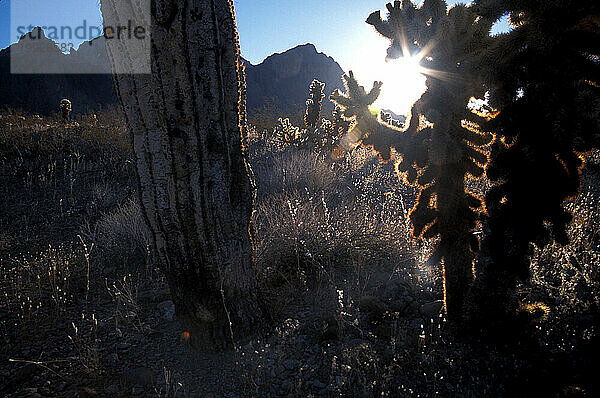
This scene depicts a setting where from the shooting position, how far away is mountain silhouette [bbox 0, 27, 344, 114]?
129ft

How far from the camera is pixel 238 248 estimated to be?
2.24 m

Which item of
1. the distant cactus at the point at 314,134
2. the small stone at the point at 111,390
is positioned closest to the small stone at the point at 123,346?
the small stone at the point at 111,390

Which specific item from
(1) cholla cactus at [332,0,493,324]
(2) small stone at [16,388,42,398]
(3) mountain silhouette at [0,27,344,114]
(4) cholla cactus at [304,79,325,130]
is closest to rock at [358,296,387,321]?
(1) cholla cactus at [332,0,493,324]

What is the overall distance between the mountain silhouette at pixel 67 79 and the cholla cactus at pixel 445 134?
31.9 m

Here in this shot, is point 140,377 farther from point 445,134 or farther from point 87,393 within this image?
point 445,134

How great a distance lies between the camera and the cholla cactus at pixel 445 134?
2.07m

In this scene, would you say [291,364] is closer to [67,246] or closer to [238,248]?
[238,248]

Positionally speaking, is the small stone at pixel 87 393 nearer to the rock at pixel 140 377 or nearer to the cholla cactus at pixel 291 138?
the rock at pixel 140 377

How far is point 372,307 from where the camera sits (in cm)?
271

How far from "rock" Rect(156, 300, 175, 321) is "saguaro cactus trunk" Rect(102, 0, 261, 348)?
0.59 meters

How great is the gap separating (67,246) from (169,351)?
131 inches

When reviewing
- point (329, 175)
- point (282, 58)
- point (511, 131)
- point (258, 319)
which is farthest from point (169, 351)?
point (282, 58)

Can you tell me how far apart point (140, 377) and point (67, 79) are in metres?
53.5

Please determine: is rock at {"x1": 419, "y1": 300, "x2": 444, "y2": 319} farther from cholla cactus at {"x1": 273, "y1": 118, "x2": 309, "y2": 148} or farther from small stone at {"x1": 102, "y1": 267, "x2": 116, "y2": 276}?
cholla cactus at {"x1": 273, "y1": 118, "x2": 309, "y2": 148}
